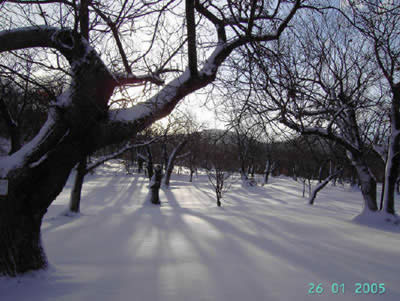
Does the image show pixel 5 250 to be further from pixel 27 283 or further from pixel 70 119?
pixel 70 119

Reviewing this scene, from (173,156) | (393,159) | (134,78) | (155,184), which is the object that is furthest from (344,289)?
(173,156)

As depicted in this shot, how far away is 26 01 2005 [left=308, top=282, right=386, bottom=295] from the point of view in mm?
2373

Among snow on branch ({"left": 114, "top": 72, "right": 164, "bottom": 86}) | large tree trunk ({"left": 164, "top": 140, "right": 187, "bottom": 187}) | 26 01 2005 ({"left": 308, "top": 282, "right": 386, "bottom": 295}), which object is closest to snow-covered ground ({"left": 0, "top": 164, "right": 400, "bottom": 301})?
26 01 2005 ({"left": 308, "top": 282, "right": 386, "bottom": 295})

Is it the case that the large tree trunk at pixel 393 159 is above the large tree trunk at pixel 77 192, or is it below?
above

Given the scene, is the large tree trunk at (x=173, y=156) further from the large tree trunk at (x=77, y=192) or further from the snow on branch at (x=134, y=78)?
the snow on branch at (x=134, y=78)

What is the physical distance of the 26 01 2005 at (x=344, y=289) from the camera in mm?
2373

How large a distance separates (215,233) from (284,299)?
2513 mm

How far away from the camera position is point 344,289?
2430 millimetres

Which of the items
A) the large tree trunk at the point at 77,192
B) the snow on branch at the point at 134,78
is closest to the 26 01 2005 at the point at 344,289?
the snow on branch at the point at 134,78

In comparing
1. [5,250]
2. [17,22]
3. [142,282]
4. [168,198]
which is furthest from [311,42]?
[168,198]

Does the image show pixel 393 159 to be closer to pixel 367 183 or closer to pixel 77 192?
pixel 367 183

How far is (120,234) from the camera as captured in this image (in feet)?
15.6

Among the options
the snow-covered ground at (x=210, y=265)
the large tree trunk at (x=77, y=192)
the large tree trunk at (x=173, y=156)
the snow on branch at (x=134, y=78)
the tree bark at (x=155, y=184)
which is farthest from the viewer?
the large tree trunk at (x=173, y=156)

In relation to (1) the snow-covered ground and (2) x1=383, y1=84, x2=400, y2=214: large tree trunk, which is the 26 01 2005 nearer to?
(1) the snow-covered ground
